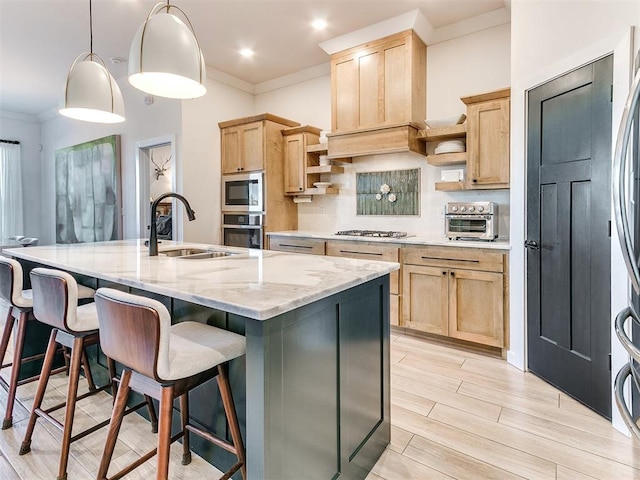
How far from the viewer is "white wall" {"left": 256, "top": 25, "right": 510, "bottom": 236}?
348 centimetres

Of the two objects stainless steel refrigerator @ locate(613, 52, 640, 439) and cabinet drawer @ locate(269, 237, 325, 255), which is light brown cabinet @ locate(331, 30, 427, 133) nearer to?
cabinet drawer @ locate(269, 237, 325, 255)

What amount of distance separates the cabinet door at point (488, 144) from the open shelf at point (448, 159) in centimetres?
9

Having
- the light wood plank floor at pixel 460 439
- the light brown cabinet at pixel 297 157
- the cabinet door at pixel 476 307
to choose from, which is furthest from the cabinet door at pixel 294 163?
the light wood plank floor at pixel 460 439

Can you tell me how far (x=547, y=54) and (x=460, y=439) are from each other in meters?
2.50

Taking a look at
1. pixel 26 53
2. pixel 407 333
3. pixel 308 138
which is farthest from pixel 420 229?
pixel 26 53

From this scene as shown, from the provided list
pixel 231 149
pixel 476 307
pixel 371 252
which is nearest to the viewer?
pixel 476 307

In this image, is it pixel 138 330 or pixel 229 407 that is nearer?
pixel 138 330

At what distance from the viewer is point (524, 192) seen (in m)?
2.72

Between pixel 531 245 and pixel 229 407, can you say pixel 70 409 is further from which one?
pixel 531 245

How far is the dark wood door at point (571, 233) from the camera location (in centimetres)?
213

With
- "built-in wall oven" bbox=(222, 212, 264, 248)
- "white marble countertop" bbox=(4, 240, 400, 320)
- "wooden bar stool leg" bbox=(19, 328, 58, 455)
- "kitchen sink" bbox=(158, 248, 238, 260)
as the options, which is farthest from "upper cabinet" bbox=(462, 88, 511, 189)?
"wooden bar stool leg" bbox=(19, 328, 58, 455)

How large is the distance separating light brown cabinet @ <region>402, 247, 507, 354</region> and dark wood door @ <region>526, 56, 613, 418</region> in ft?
0.86

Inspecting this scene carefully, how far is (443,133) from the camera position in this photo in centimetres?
345

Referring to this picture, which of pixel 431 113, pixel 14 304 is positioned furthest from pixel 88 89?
pixel 431 113
